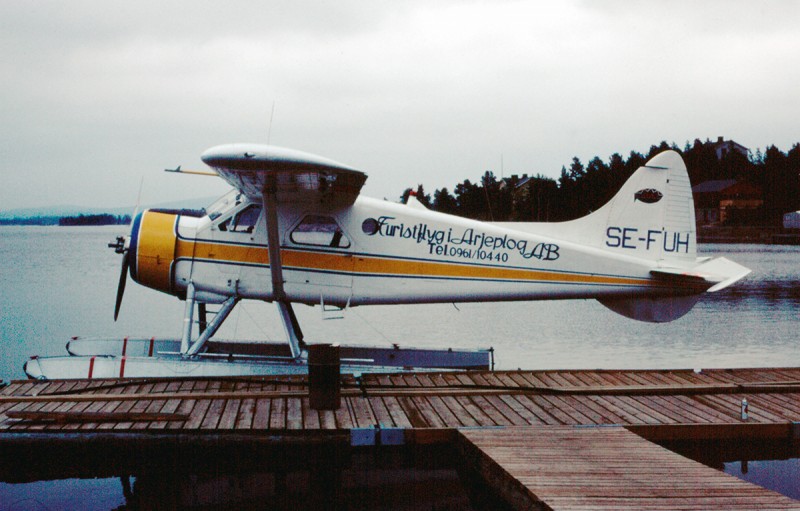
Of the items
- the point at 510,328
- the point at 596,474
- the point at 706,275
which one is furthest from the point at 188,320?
the point at 510,328

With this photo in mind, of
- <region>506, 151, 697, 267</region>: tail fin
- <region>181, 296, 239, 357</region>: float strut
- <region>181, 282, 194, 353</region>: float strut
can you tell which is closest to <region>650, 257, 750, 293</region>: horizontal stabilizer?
<region>506, 151, 697, 267</region>: tail fin

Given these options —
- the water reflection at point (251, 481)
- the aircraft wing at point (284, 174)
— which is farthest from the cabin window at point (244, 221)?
the water reflection at point (251, 481)

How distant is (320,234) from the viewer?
8.38m

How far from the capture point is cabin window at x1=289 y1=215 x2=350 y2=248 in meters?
8.36

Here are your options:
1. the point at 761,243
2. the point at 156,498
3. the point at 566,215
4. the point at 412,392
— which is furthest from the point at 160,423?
the point at 761,243

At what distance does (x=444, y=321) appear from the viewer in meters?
21.3

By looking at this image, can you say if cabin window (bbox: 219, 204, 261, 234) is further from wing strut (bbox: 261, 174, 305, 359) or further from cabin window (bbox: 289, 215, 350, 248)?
cabin window (bbox: 289, 215, 350, 248)

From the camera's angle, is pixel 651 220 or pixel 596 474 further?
pixel 651 220

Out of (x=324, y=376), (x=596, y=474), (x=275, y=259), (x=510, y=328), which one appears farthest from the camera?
(x=510, y=328)

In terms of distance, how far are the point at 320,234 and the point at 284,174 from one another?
1224 mm

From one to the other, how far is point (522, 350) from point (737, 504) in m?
12.7

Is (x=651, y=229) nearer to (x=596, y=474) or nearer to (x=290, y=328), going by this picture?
(x=290, y=328)

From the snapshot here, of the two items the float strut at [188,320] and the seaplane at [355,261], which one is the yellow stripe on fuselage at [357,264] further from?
the float strut at [188,320]

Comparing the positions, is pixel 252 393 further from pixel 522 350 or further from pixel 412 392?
pixel 522 350
